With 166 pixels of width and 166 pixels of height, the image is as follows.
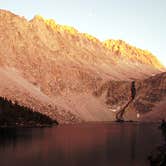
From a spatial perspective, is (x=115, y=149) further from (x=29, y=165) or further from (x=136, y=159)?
(x=29, y=165)

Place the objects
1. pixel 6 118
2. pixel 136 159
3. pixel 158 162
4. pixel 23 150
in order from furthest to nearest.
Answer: pixel 6 118, pixel 23 150, pixel 136 159, pixel 158 162

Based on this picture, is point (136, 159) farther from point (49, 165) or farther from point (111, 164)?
point (49, 165)

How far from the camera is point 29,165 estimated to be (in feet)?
203

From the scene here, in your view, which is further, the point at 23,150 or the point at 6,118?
the point at 6,118

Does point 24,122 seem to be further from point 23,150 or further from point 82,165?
point 82,165

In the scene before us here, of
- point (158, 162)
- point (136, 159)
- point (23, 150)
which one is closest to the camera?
point (158, 162)

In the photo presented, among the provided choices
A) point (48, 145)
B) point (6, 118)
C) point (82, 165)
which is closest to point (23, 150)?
point (48, 145)

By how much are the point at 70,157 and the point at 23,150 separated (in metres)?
14.4

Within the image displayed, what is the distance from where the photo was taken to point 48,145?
9212cm

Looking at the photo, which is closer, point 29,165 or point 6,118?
point 29,165

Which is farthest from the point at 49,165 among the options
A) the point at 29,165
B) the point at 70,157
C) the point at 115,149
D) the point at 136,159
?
the point at 115,149

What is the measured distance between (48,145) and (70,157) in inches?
835

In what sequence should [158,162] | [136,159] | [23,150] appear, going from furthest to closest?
1. [23,150]
2. [136,159]
3. [158,162]

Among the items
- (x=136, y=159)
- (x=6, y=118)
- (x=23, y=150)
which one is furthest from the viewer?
(x=6, y=118)
